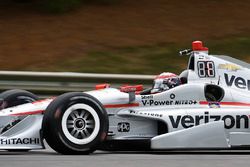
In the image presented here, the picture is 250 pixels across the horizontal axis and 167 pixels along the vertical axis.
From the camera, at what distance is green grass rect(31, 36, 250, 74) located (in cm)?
1758

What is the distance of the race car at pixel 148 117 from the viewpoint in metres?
9.24

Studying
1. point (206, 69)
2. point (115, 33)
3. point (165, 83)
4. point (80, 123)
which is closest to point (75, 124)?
point (80, 123)

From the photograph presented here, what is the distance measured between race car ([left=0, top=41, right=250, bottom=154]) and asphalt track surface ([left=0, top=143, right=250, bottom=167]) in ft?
0.54

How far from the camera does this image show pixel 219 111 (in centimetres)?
990

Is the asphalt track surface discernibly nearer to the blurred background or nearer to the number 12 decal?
the number 12 decal

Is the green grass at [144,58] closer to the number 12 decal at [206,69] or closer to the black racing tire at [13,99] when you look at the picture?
the black racing tire at [13,99]

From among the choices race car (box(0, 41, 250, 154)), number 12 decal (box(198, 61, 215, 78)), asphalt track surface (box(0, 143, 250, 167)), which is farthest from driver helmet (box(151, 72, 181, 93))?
asphalt track surface (box(0, 143, 250, 167))

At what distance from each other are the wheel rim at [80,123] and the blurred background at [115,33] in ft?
26.5
